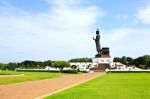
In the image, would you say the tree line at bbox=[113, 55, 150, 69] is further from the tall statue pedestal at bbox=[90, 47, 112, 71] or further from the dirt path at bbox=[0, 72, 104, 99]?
the dirt path at bbox=[0, 72, 104, 99]

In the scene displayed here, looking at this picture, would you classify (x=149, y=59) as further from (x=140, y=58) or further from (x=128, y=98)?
(x=128, y=98)

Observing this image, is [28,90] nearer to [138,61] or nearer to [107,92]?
[107,92]

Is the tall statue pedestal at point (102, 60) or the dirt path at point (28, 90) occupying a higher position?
the tall statue pedestal at point (102, 60)

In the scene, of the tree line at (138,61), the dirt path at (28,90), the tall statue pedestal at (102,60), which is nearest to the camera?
the dirt path at (28,90)

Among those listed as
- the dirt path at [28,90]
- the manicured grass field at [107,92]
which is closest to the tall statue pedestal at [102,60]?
the dirt path at [28,90]

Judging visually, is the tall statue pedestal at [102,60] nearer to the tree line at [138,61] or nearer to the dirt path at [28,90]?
the tree line at [138,61]

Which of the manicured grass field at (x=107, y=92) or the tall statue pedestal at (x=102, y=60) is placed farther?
the tall statue pedestal at (x=102, y=60)

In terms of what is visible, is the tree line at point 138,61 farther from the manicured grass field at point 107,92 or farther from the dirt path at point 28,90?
the manicured grass field at point 107,92

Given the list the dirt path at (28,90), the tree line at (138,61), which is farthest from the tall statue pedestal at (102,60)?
the dirt path at (28,90)

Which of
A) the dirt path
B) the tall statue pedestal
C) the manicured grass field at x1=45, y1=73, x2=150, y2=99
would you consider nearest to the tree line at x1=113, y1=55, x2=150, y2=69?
the tall statue pedestal

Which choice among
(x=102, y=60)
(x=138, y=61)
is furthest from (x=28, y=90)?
(x=138, y=61)

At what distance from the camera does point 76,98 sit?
13664 millimetres

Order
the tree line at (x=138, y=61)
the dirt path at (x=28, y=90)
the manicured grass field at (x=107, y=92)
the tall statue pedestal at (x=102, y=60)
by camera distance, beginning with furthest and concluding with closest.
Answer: the tree line at (x=138, y=61), the tall statue pedestal at (x=102, y=60), the dirt path at (x=28, y=90), the manicured grass field at (x=107, y=92)

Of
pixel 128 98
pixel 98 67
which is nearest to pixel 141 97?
pixel 128 98
